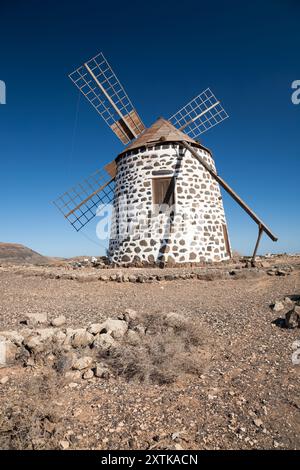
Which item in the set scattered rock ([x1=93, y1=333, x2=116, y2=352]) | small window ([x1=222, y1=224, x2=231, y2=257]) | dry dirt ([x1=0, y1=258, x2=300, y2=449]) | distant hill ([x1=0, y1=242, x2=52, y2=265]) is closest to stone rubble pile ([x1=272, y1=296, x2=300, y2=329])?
dry dirt ([x1=0, y1=258, x2=300, y2=449])

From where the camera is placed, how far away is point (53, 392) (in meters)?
3.36

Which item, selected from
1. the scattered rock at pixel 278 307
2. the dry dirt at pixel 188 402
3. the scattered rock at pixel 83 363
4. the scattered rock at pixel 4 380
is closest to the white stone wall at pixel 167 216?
the scattered rock at pixel 278 307

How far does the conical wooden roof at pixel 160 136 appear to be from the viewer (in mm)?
13508

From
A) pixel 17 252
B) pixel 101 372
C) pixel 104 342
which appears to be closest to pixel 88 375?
pixel 101 372

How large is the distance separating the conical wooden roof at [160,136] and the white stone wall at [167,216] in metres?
0.32

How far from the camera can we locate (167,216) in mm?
12750

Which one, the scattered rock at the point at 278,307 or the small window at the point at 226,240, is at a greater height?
the small window at the point at 226,240

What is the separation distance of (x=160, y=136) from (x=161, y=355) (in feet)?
38.3

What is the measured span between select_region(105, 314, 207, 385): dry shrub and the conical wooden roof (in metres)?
10.2

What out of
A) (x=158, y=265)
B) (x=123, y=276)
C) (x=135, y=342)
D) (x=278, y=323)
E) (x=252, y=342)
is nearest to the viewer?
(x=135, y=342)

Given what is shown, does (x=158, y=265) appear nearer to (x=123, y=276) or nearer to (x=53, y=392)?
(x=123, y=276)

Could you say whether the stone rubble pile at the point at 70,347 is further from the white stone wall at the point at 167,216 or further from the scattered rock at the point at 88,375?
the white stone wall at the point at 167,216
